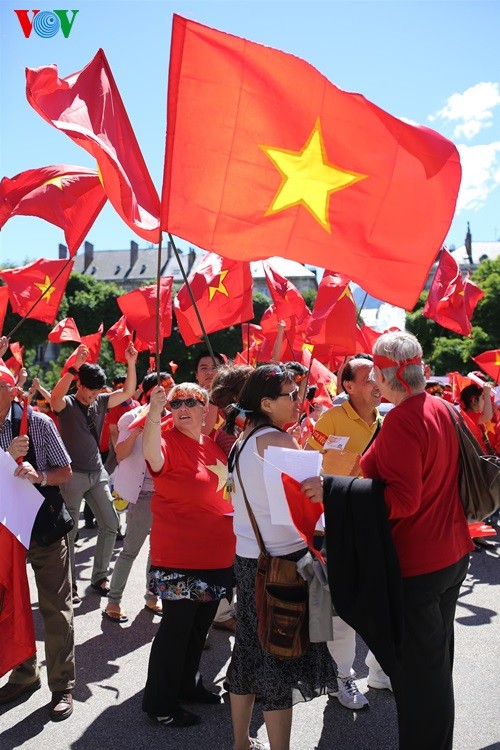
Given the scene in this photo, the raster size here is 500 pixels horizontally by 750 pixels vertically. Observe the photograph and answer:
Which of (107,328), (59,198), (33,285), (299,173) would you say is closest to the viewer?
(299,173)

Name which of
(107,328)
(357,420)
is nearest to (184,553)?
(357,420)

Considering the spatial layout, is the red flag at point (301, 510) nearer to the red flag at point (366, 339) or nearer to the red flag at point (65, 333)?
the red flag at point (65, 333)

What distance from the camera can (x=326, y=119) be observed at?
3559 mm

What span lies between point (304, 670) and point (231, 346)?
4614 cm

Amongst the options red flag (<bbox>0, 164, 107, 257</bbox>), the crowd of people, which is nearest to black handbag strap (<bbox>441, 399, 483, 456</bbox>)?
the crowd of people

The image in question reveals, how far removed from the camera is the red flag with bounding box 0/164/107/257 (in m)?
5.36

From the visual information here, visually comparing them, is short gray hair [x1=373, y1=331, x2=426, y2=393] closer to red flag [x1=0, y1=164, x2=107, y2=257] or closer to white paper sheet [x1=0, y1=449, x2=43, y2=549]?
white paper sheet [x1=0, y1=449, x2=43, y2=549]

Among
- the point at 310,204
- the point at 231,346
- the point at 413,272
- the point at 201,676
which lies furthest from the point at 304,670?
the point at 231,346

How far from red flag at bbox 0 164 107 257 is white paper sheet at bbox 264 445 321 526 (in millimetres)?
3011

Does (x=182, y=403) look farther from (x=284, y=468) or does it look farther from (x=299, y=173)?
(x=299, y=173)

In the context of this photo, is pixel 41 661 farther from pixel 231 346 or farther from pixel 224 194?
pixel 231 346

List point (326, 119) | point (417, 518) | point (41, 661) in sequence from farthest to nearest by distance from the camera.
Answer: point (41, 661) → point (326, 119) → point (417, 518)

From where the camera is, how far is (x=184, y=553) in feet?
13.0

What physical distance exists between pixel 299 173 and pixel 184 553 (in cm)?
212
